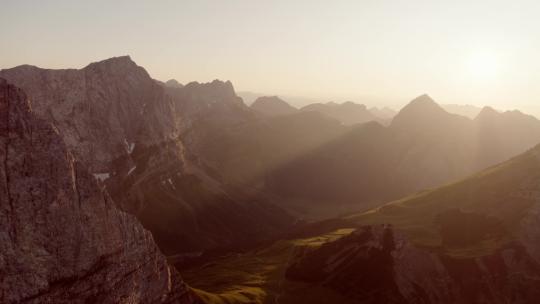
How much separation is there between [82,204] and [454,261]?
104028mm

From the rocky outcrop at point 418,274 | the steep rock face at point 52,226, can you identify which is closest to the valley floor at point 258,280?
the rocky outcrop at point 418,274

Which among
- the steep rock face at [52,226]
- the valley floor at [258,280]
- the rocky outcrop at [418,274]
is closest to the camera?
the steep rock face at [52,226]

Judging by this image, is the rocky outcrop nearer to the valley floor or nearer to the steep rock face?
the valley floor

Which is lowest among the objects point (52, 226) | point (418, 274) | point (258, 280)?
point (418, 274)

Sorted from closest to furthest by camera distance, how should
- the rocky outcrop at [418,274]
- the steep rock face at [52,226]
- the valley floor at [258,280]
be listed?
1. the steep rock face at [52,226]
2. the rocky outcrop at [418,274]
3. the valley floor at [258,280]

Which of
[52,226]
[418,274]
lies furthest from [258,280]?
[52,226]

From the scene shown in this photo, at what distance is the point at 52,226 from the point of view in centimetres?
8294

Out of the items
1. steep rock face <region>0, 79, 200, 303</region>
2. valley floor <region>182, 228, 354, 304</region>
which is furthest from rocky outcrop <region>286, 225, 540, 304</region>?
steep rock face <region>0, 79, 200, 303</region>

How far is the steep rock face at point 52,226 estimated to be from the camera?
7756 centimetres

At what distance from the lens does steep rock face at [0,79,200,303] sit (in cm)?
7756

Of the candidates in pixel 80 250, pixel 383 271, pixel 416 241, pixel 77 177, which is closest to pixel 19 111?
pixel 77 177

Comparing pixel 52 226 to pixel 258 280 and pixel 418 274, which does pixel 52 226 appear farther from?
pixel 418 274

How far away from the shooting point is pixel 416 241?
16875cm

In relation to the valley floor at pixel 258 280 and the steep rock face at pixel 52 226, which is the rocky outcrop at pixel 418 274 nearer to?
the valley floor at pixel 258 280
